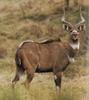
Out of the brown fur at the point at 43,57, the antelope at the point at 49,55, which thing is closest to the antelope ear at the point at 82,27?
the antelope at the point at 49,55

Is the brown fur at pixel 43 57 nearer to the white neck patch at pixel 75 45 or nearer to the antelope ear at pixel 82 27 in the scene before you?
the white neck patch at pixel 75 45

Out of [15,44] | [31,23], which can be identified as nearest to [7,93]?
[15,44]

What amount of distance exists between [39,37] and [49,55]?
125 millimetres

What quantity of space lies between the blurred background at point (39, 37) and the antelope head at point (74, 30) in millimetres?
27

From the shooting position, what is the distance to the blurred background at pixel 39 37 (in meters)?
1.96

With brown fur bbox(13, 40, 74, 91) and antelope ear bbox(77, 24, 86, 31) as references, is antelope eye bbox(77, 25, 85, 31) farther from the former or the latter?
brown fur bbox(13, 40, 74, 91)

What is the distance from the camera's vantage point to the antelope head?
6.65 feet

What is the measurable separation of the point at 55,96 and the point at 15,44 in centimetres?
40

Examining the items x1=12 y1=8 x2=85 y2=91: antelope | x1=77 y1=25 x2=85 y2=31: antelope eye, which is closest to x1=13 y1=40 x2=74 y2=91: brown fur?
x1=12 y1=8 x2=85 y2=91: antelope

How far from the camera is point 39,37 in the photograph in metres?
2.02

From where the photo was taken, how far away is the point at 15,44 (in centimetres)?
198

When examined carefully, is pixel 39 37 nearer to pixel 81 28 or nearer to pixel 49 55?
pixel 49 55

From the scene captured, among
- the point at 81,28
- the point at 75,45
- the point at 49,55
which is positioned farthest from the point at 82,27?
the point at 49,55

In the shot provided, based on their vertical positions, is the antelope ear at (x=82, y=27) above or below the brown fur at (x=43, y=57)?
above
